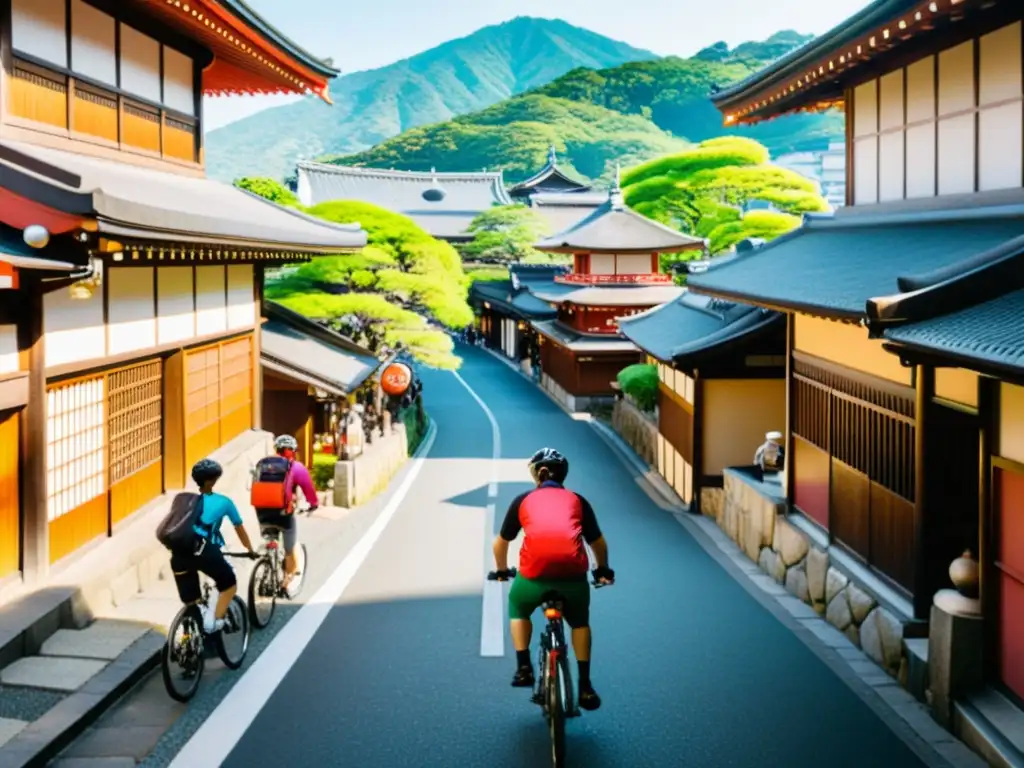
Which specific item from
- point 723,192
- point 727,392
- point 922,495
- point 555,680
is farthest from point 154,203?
point 723,192

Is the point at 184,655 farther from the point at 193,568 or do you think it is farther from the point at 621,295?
the point at 621,295

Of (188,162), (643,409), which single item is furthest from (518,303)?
(188,162)

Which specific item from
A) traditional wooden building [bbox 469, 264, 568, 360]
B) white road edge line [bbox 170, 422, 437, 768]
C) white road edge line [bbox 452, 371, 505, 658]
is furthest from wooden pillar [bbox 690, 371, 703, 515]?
traditional wooden building [bbox 469, 264, 568, 360]

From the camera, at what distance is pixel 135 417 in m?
11.7

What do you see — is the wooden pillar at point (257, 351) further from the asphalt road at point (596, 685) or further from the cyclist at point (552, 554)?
the cyclist at point (552, 554)

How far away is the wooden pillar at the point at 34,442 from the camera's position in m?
8.55

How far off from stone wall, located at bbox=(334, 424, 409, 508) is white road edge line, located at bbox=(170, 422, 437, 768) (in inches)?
148

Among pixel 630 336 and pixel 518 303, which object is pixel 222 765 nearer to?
pixel 630 336

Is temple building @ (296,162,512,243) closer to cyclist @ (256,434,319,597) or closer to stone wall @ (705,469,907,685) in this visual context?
stone wall @ (705,469,907,685)

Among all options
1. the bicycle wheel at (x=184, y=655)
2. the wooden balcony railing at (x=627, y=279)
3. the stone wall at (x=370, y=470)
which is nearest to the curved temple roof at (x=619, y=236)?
the wooden balcony railing at (x=627, y=279)

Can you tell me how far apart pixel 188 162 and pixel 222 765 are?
10.8m

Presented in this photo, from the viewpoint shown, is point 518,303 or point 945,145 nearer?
point 945,145

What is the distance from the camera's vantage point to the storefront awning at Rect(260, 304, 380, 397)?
1895 cm

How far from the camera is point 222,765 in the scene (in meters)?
6.57
